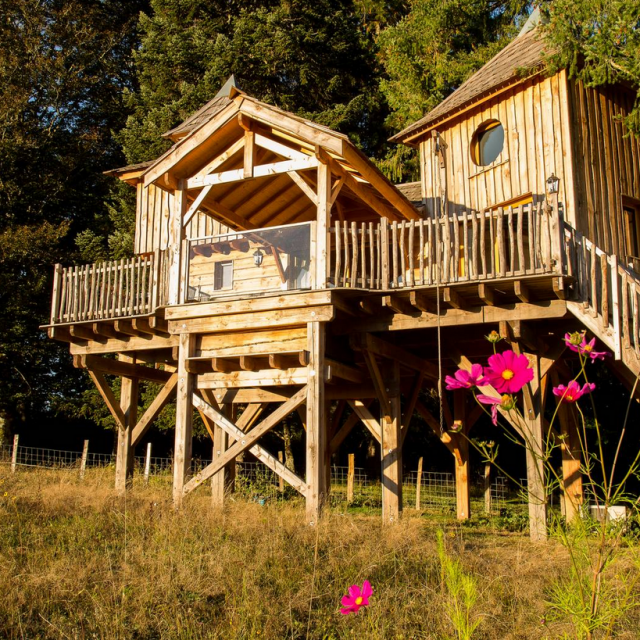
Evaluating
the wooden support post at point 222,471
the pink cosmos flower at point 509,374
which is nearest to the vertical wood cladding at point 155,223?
the wooden support post at point 222,471

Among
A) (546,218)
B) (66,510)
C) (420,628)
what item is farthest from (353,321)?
(420,628)

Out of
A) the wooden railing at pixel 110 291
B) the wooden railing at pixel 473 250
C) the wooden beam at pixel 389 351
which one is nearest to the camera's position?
the wooden railing at pixel 473 250

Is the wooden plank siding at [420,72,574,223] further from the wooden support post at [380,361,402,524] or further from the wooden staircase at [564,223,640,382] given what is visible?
the wooden support post at [380,361,402,524]

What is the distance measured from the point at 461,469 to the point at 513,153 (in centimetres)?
683

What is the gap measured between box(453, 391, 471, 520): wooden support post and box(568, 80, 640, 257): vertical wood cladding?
185 inches

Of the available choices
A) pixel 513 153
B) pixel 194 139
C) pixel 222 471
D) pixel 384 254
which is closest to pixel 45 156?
pixel 222 471

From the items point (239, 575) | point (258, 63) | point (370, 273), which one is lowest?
point (239, 575)

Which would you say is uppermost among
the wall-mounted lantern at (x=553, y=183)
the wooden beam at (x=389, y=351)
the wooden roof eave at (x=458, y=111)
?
the wooden roof eave at (x=458, y=111)

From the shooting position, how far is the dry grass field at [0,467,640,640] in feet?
21.8

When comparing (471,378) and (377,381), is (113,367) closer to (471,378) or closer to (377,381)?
(377,381)

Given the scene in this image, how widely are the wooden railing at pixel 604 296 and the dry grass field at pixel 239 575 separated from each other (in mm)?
2956

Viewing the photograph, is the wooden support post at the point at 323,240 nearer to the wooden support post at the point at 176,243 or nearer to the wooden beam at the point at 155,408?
the wooden support post at the point at 176,243

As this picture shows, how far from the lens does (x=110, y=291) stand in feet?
48.6

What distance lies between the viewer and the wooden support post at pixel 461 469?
52.8 feet
